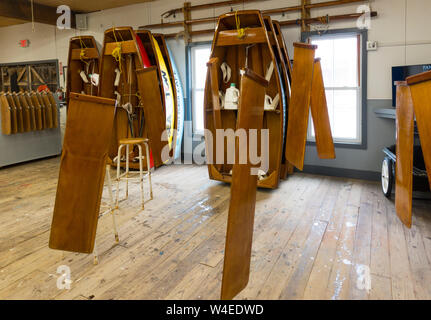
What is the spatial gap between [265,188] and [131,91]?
8.55ft

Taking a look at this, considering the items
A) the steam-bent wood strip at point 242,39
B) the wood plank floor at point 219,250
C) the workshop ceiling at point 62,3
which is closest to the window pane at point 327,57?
the steam-bent wood strip at point 242,39

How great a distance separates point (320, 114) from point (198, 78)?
420 cm

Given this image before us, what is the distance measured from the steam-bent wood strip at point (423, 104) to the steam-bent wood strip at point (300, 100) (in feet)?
1.07

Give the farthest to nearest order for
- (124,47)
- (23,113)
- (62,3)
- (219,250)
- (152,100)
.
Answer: (62,3), (23,113), (124,47), (219,250), (152,100)

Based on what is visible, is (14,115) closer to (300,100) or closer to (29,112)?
(29,112)

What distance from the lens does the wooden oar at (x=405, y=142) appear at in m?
1.33

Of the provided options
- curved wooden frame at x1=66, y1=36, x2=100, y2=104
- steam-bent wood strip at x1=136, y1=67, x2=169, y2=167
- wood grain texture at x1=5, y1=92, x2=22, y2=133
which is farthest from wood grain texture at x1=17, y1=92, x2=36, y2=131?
steam-bent wood strip at x1=136, y1=67, x2=169, y2=167

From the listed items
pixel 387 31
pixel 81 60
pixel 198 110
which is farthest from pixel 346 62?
pixel 81 60

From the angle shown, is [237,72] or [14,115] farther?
[14,115]

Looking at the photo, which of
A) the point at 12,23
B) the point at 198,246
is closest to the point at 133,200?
the point at 198,246

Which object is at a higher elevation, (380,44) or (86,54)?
(86,54)

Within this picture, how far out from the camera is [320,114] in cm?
138

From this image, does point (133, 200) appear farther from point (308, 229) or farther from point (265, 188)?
point (308, 229)

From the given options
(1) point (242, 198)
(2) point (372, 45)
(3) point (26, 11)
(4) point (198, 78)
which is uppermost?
(3) point (26, 11)
